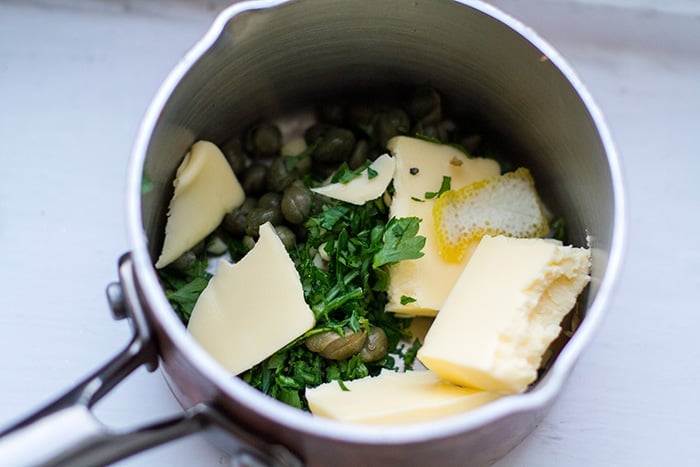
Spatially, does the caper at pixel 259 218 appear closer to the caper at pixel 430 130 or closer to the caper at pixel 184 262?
the caper at pixel 184 262

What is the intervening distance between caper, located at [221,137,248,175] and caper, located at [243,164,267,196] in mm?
11

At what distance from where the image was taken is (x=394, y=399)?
70cm

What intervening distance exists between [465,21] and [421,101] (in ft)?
0.43

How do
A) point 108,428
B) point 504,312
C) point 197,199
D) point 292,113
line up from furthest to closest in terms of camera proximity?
point 292,113
point 197,199
point 504,312
point 108,428

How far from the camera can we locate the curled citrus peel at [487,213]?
0.82 metres

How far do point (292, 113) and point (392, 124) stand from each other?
13cm

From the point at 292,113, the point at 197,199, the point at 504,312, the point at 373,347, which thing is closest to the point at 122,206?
the point at 197,199

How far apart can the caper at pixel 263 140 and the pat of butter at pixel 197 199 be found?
2.3 inches

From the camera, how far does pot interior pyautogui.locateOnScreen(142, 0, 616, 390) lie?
75cm

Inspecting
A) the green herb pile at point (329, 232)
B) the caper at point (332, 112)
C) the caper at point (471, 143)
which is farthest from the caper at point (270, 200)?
the caper at point (471, 143)

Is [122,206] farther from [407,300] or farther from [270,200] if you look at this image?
[407,300]

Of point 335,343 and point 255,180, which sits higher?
point 255,180

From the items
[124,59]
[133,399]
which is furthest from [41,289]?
[124,59]

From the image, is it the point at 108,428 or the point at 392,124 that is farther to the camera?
the point at 392,124
